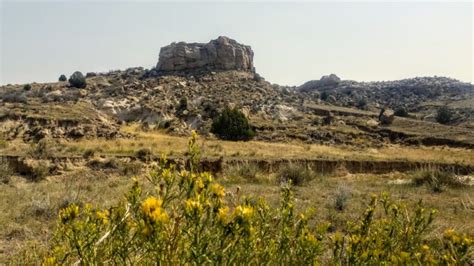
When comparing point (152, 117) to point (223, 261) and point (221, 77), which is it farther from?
point (223, 261)

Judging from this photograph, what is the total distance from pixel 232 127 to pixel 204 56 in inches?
1298

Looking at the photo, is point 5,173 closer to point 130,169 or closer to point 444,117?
point 130,169

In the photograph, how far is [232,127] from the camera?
3234cm

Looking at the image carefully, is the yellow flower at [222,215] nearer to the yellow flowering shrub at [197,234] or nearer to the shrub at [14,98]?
the yellow flowering shrub at [197,234]

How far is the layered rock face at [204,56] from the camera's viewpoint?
61312 mm

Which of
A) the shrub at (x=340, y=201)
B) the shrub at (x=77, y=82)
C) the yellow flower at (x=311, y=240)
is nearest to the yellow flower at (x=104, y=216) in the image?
the yellow flower at (x=311, y=240)

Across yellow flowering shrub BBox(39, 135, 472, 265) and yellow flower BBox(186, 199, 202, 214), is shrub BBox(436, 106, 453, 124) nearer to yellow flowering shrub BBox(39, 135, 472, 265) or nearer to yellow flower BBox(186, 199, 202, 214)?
yellow flowering shrub BBox(39, 135, 472, 265)

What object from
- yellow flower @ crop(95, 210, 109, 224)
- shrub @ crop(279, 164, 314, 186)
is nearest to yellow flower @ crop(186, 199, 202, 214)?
yellow flower @ crop(95, 210, 109, 224)

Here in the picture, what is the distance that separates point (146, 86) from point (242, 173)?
36.5 meters

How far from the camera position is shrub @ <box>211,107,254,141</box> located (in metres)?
32.5

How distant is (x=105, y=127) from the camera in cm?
3073

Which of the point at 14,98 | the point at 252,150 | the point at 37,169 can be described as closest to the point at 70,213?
the point at 37,169

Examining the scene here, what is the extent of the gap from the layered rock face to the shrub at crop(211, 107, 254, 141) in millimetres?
29466

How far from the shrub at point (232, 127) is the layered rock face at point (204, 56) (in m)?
29.5
